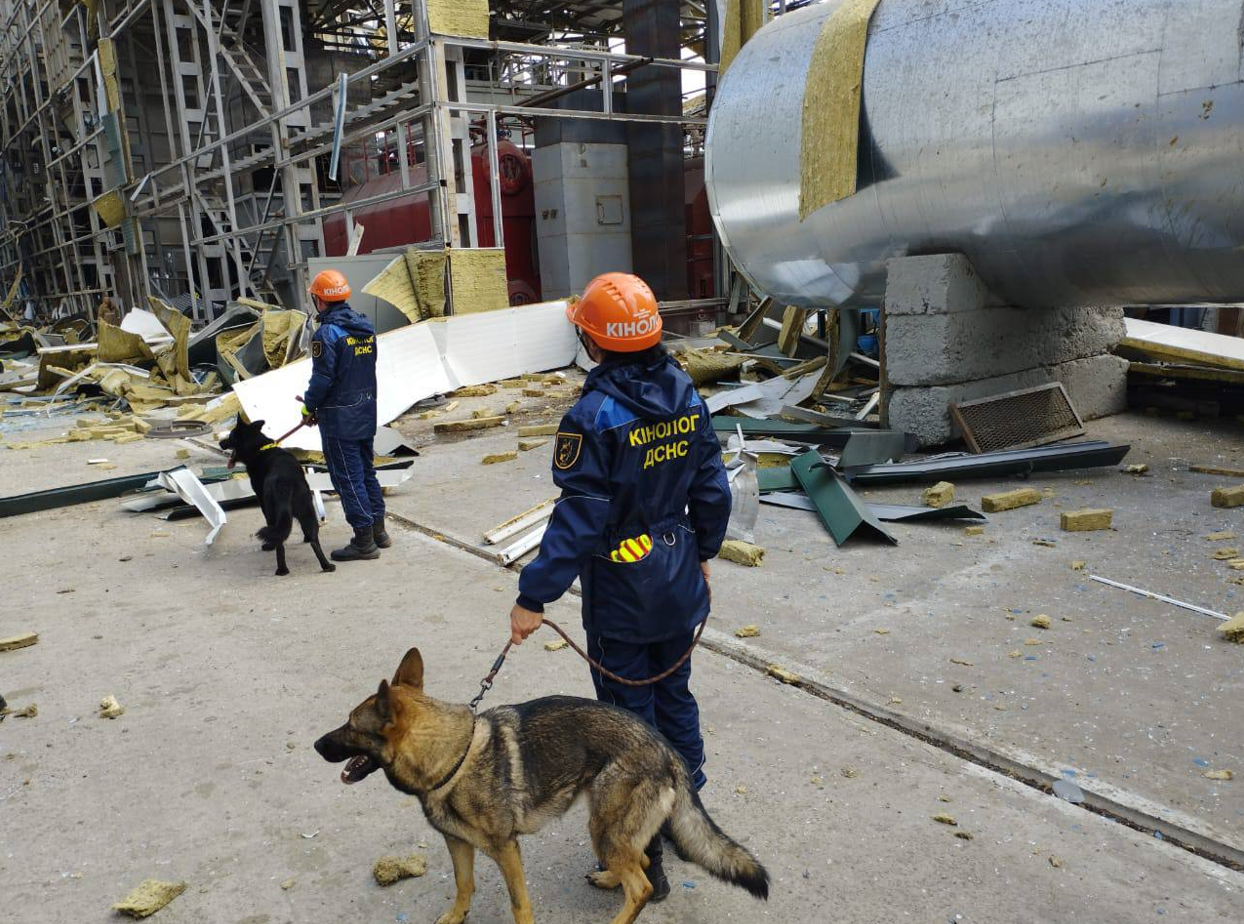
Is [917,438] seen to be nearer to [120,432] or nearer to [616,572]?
[616,572]

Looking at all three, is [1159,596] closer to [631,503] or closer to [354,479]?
[631,503]

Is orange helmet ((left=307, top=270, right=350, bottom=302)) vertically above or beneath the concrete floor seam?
above

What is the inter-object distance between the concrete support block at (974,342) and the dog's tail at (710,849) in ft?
17.4

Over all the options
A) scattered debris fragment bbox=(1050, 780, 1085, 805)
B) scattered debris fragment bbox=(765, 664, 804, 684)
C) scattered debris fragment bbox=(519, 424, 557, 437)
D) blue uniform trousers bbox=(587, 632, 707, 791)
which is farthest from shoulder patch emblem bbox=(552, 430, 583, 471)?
scattered debris fragment bbox=(519, 424, 557, 437)

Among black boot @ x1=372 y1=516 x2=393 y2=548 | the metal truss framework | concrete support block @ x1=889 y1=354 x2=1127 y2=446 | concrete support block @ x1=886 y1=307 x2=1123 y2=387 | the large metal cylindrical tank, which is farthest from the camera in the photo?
the metal truss framework

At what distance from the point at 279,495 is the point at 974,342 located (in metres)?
5.10

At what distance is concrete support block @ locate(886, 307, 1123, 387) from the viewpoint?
22.4ft

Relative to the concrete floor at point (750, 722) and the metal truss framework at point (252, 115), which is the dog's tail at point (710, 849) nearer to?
the concrete floor at point (750, 722)

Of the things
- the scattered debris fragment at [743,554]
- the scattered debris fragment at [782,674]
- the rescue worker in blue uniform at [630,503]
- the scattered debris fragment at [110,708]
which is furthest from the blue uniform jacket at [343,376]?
the rescue worker in blue uniform at [630,503]

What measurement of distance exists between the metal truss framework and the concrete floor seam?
919 cm

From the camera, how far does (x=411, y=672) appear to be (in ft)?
7.48

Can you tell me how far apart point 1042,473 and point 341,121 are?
9701mm

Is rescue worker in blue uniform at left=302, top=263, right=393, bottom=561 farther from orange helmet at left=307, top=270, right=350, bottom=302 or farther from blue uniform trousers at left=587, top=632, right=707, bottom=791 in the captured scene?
blue uniform trousers at left=587, top=632, right=707, bottom=791

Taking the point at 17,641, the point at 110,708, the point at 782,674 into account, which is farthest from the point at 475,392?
the point at 782,674
